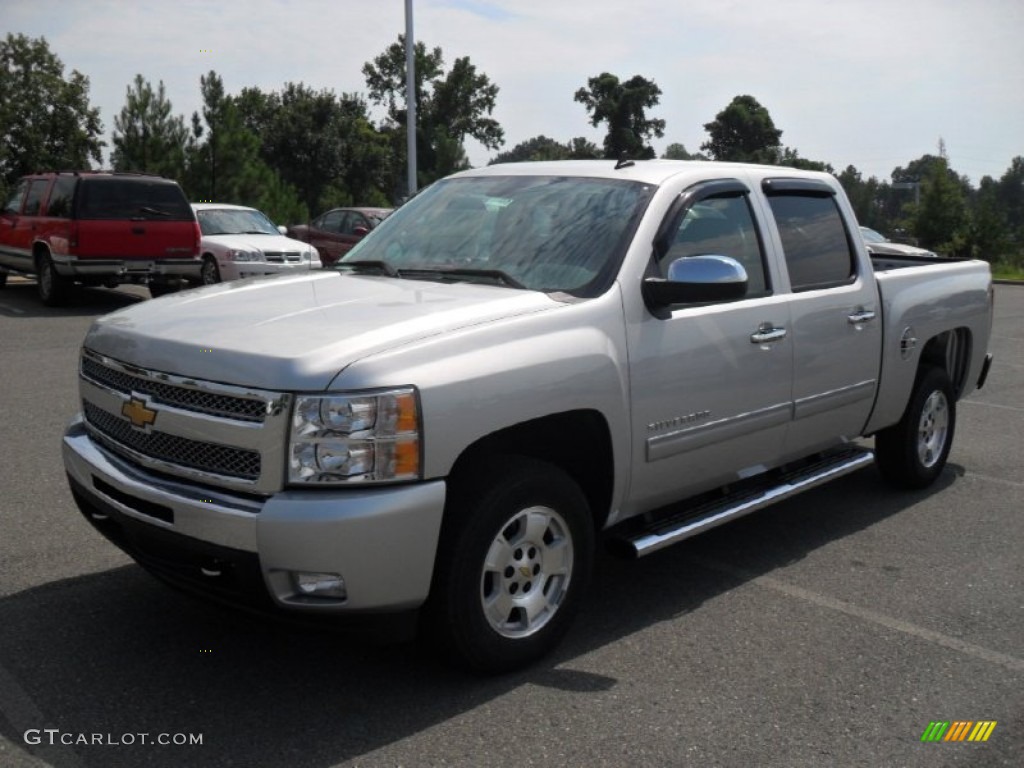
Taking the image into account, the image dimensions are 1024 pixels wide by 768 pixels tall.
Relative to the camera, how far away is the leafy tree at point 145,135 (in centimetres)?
2872

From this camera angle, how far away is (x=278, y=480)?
3240 mm

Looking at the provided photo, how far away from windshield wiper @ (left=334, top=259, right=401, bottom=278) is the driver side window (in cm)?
118

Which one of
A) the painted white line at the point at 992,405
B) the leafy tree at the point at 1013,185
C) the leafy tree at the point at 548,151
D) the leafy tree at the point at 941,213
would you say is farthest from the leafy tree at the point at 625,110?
the leafy tree at the point at 1013,185

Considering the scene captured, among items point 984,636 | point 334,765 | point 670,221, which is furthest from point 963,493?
point 334,765

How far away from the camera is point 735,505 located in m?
4.64

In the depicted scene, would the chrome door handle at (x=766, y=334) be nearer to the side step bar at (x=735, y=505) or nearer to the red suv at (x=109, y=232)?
the side step bar at (x=735, y=505)

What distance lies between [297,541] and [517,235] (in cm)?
187

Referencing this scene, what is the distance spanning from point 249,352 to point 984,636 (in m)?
3.06

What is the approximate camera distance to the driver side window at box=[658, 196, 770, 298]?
453cm

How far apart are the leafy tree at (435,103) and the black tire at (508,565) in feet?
205

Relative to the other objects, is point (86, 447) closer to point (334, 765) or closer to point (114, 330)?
point (114, 330)

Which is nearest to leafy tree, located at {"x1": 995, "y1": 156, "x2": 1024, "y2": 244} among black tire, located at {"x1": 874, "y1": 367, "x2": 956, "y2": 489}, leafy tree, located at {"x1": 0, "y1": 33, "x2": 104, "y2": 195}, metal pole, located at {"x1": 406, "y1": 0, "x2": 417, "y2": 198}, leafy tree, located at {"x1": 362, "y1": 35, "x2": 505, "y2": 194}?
leafy tree, located at {"x1": 362, "y1": 35, "x2": 505, "y2": 194}

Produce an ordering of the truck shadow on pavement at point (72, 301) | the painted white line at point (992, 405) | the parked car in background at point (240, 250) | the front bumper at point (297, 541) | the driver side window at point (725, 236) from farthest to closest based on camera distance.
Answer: the parked car in background at point (240, 250) → the truck shadow on pavement at point (72, 301) → the painted white line at point (992, 405) → the driver side window at point (725, 236) → the front bumper at point (297, 541)

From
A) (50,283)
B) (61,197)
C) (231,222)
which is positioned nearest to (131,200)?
(61,197)
